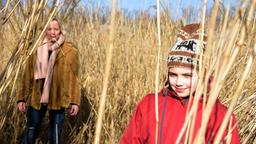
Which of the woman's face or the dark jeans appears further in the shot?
the dark jeans

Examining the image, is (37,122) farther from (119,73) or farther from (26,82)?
(119,73)

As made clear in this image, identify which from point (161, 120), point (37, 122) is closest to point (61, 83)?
point (37, 122)

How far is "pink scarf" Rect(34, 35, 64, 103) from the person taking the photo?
346 cm

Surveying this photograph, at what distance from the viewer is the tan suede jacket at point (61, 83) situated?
140 inches

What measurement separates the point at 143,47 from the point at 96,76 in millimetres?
467

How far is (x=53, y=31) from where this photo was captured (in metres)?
3.37

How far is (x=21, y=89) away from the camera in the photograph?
3.49 metres

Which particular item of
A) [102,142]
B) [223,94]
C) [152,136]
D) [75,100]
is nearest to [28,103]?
[75,100]

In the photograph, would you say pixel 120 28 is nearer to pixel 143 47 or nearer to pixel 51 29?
pixel 143 47

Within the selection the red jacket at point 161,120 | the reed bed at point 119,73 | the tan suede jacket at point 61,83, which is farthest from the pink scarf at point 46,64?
the red jacket at point 161,120

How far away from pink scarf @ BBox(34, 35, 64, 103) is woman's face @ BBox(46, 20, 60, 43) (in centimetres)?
4

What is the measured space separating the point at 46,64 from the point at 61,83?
0.21 meters

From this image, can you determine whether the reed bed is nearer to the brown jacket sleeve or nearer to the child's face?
the brown jacket sleeve

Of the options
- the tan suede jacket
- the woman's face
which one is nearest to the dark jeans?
the tan suede jacket
